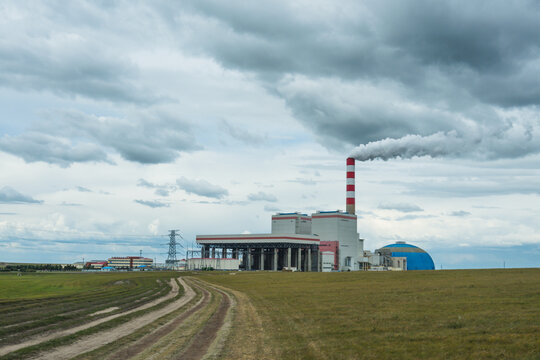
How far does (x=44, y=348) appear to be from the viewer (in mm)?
20828

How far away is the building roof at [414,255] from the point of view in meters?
191

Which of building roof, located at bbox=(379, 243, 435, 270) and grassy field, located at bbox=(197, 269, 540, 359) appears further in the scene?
building roof, located at bbox=(379, 243, 435, 270)

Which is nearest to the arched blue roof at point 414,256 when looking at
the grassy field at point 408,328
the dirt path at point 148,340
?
the grassy field at point 408,328

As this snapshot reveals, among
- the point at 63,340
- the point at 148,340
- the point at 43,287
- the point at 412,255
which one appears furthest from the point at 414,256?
the point at 63,340

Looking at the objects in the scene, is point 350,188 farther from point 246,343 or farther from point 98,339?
point 98,339

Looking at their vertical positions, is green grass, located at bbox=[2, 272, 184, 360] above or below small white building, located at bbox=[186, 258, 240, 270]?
above

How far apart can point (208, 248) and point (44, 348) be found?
590 ft

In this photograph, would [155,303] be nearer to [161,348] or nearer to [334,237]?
[161,348]

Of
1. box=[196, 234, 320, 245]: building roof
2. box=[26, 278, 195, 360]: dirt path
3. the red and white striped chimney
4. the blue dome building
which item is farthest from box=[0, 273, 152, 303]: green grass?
the blue dome building

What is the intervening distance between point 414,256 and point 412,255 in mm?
850

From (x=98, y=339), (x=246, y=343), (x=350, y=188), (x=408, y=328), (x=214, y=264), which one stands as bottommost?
(x=214, y=264)

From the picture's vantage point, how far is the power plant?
173500 mm

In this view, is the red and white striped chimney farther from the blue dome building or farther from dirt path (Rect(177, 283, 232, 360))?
dirt path (Rect(177, 283, 232, 360))

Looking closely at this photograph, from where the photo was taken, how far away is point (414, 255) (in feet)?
633
